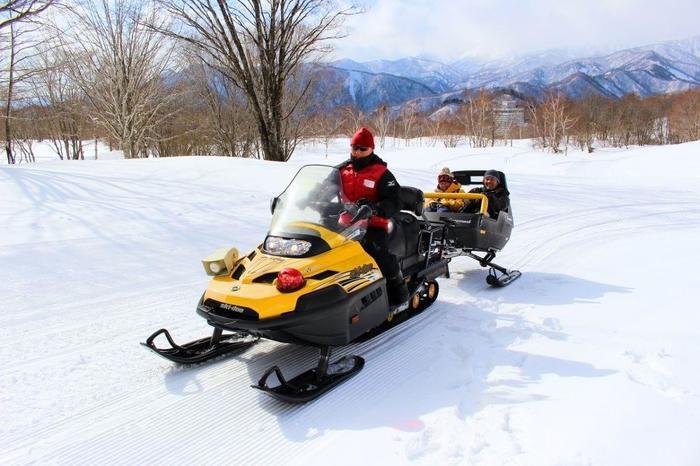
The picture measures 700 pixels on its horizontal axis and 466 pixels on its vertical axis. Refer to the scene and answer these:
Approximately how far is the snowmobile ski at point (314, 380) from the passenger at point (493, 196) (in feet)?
11.0

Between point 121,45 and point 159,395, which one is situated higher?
point 121,45

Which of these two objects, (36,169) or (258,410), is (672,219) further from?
(36,169)

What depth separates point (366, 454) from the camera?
2568 mm

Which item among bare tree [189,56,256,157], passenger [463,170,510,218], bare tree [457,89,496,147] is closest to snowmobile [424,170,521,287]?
passenger [463,170,510,218]

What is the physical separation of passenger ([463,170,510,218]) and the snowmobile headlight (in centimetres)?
342

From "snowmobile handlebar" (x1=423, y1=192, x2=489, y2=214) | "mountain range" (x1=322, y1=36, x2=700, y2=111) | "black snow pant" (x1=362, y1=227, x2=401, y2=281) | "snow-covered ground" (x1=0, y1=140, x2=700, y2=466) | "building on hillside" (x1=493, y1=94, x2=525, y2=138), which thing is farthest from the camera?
"mountain range" (x1=322, y1=36, x2=700, y2=111)

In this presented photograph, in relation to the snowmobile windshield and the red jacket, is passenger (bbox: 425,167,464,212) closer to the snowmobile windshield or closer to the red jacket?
the red jacket

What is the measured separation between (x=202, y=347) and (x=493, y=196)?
4.16 metres

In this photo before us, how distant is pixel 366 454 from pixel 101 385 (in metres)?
1.86

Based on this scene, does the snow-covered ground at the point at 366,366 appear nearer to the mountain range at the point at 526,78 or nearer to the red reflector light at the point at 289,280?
the red reflector light at the point at 289,280

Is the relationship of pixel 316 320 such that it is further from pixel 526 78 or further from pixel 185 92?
pixel 526 78

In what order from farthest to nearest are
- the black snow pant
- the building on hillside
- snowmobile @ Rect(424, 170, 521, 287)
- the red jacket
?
the building on hillside, snowmobile @ Rect(424, 170, 521, 287), the red jacket, the black snow pant

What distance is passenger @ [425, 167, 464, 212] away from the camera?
20.7 ft

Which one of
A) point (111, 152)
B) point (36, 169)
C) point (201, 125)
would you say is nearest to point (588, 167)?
point (201, 125)
